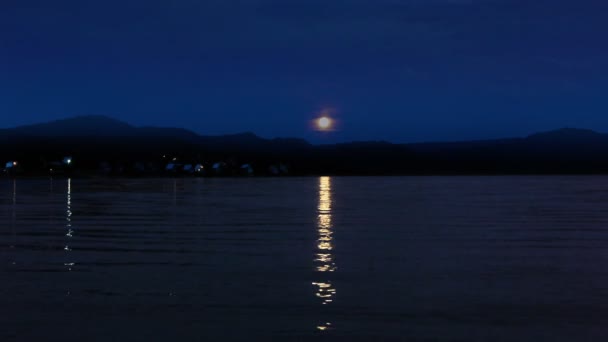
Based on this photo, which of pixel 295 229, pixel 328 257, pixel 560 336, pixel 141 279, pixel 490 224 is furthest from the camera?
pixel 490 224

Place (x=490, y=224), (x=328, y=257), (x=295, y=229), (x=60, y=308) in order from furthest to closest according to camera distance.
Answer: (x=490, y=224)
(x=295, y=229)
(x=328, y=257)
(x=60, y=308)

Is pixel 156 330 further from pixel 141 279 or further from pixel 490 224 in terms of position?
pixel 490 224

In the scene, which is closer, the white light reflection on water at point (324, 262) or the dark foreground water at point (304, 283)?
the dark foreground water at point (304, 283)

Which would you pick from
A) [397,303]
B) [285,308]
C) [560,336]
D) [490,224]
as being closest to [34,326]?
[285,308]

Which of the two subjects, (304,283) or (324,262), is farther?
(324,262)

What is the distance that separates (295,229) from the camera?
116 ft

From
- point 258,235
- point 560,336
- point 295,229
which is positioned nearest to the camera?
point 560,336

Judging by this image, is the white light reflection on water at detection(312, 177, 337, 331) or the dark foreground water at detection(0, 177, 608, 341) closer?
the dark foreground water at detection(0, 177, 608, 341)

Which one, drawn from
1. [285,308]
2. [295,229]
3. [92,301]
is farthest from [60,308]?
[295,229]

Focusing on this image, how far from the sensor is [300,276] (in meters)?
20.0

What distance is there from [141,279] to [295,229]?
1642 centimetres

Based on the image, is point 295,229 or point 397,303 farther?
point 295,229

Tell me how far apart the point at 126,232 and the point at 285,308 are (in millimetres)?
19527

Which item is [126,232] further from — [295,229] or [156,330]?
[156,330]
